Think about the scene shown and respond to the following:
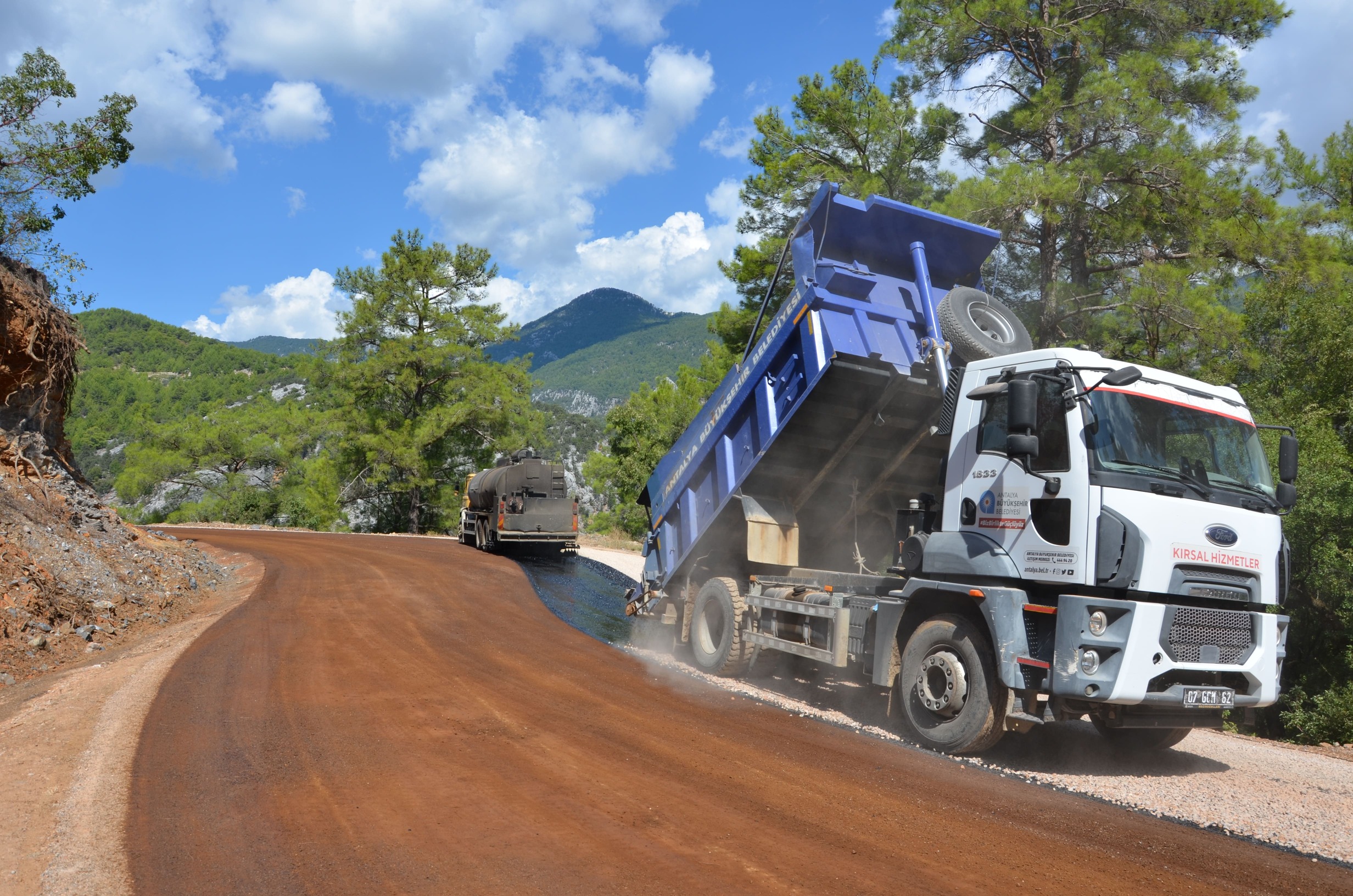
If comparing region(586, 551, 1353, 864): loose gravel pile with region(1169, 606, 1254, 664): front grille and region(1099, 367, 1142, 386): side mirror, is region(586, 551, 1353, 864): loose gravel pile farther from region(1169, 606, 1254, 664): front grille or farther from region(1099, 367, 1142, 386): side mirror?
region(1099, 367, 1142, 386): side mirror

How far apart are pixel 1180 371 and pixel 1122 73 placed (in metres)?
5.41

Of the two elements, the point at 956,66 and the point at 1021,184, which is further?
the point at 956,66

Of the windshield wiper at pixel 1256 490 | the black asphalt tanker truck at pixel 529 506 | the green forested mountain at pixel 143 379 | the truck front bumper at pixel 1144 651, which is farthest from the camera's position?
the green forested mountain at pixel 143 379

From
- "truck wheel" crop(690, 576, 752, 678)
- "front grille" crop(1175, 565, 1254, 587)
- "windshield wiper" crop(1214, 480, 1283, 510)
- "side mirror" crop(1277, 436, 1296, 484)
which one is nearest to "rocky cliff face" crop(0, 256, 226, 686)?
"truck wheel" crop(690, 576, 752, 678)

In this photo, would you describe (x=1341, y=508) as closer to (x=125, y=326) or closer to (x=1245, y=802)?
(x=1245, y=802)

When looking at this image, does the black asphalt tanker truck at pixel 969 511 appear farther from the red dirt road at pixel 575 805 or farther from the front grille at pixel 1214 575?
the red dirt road at pixel 575 805

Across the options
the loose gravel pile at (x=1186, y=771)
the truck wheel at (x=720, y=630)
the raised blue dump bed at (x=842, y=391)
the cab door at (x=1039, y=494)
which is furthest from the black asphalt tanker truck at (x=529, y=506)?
the cab door at (x=1039, y=494)

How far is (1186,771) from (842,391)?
13.2 feet

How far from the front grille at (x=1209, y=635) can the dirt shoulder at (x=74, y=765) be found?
6.11 metres

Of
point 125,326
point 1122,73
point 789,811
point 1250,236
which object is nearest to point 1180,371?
point 1250,236

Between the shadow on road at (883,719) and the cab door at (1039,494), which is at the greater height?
the cab door at (1039,494)

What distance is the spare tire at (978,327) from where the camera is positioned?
704 cm

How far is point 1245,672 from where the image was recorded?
574 cm

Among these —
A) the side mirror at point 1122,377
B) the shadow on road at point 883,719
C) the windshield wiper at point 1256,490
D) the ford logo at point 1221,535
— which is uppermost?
the side mirror at point 1122,377
